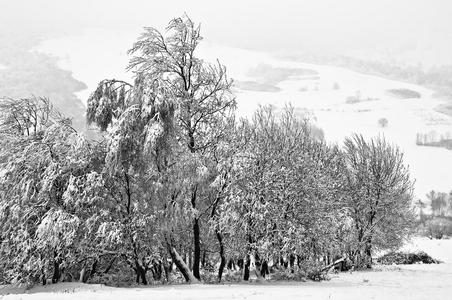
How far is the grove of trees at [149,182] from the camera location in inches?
677

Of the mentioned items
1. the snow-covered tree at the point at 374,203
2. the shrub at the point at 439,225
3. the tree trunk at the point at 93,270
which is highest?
the snow-covered tree at the point at 374,203

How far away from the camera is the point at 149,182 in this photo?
18.1m

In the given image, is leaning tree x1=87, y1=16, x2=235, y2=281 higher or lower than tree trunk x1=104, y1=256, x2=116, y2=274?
higher

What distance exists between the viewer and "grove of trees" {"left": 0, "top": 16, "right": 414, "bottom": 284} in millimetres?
17188

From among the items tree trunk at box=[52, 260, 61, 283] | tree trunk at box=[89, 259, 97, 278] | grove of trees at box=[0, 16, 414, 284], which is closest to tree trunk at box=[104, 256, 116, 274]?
grove of trees at box=[0, 16, 414, 284]

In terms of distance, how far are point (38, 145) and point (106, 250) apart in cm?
512

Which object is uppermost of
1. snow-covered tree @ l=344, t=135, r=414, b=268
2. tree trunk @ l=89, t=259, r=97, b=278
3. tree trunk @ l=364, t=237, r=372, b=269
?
snow-covered tree @ l=344, t=135, r=414, b=268

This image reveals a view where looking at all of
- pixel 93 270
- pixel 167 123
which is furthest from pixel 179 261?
pixel 167 123

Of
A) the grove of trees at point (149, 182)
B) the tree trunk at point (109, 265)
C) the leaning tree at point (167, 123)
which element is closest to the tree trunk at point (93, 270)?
the grove of trees at point (149, 182)

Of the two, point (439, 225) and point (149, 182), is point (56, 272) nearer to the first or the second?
point (149, 182)

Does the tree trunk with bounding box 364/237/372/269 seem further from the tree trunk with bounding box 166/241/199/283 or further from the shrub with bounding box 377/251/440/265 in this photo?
the tree trunk with bounding box 166/241/199/283

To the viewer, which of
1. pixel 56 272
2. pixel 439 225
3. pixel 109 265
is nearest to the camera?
pixel 56 272

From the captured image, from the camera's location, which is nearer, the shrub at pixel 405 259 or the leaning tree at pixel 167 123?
the leaning tree at pixel 167 123

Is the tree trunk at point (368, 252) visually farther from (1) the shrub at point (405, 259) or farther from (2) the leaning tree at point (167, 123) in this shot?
(2) the leaning tree at point (167, 123)
